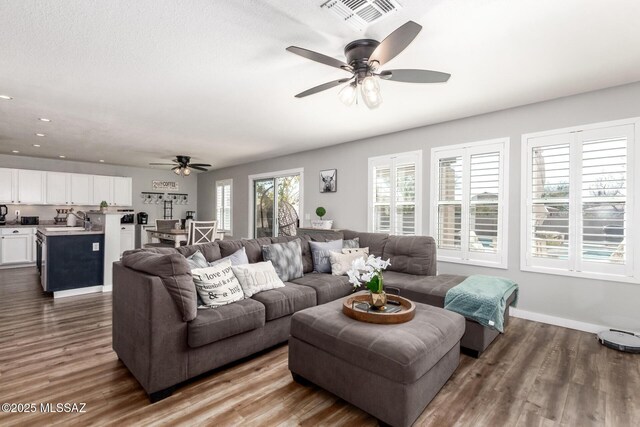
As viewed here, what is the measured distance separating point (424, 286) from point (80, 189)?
27.1 feet

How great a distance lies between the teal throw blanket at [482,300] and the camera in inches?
104

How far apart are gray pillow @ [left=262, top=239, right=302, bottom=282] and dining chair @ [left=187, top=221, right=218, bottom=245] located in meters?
2.47

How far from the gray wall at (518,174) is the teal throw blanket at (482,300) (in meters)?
0.94

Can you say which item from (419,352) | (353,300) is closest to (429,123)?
(353,300)

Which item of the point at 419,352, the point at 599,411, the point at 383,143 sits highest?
the point at 383,143

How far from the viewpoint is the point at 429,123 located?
4.54 metres

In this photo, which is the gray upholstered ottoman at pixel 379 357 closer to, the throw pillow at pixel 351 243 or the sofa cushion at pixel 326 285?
the sofa cushion at pixel 326 285

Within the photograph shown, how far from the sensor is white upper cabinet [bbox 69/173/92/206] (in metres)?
7.51

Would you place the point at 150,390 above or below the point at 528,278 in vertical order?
below

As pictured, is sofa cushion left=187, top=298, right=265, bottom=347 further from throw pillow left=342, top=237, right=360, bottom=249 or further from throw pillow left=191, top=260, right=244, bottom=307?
throw pillow left=342, top=237, right=360, bottom=249

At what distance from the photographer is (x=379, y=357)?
181 cm

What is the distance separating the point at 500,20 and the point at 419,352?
7.24ft

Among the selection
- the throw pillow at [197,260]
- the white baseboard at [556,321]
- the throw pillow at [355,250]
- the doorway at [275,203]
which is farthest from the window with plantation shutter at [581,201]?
the doorway at [275,203]

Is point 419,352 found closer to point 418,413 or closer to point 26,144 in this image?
point 418,413
